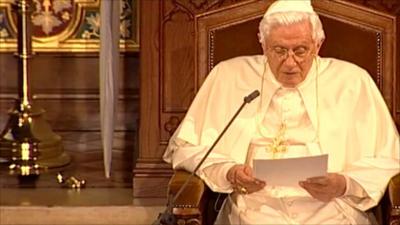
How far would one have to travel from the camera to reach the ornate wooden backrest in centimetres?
497

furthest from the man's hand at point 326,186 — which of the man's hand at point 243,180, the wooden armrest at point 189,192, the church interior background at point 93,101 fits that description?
the church interior background at point 93,101

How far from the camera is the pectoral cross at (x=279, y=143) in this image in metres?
4.38

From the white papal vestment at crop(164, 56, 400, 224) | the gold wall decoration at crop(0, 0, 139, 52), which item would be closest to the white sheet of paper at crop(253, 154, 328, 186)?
the white papal vestment at crop(164, 56, 400, 224)

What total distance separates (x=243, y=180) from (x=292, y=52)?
56 cm

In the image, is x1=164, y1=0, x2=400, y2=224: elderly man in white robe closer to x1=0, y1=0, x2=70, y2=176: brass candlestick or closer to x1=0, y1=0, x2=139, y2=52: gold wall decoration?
x1=0, y1=0, x2=70, y2=176: brass candlestick

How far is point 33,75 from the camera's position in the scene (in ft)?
23.4

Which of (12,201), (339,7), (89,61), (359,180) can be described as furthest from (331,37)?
(89,61)

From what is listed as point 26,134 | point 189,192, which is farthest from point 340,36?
point 26,134

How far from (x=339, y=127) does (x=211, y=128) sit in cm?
56

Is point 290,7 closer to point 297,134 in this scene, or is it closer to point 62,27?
point 297,134

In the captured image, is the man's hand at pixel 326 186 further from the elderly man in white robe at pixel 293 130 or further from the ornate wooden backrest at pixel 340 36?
the ornate wooden backrest at pixel 340 36

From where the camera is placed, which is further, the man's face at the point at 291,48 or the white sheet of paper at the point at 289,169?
the man's face at the point at 291,48

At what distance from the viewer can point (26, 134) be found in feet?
20.4

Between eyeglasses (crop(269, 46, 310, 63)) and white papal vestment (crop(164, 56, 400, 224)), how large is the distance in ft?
0.85
